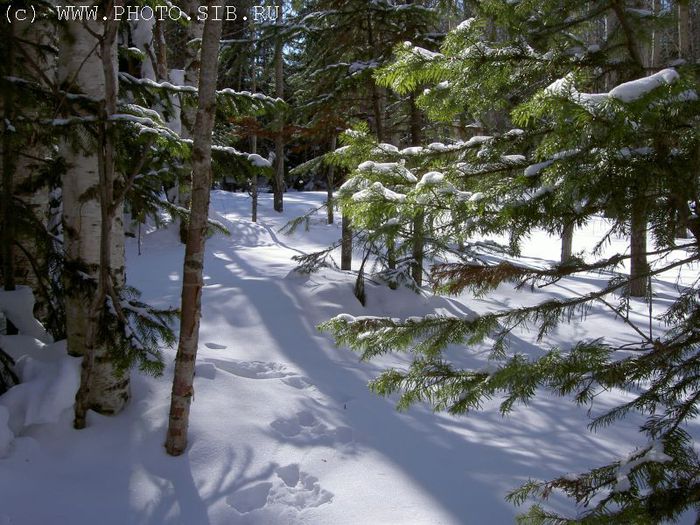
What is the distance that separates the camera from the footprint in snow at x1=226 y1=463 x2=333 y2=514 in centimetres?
353

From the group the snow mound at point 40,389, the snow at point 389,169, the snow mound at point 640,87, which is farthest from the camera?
the snow mound at point 40,389

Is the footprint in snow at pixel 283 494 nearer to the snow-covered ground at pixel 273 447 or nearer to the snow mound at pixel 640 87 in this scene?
the snow-covered ground at pixel 273 447

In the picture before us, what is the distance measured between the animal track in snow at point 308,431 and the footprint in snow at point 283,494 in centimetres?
45

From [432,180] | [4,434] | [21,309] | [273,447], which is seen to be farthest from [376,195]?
[21,309]

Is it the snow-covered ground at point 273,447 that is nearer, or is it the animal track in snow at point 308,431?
the snow-covered ground at point 273,447

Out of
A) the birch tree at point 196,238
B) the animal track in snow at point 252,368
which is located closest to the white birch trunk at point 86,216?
the birch tree at point 196,238

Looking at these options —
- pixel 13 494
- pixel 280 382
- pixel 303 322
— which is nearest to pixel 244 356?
pixel 280 382

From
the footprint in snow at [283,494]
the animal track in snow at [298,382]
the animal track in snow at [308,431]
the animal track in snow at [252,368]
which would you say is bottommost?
the footprint in snow at [283,494]

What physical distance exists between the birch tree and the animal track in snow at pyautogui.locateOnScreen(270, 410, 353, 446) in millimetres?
886

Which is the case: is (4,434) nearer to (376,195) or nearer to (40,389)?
(40,389)

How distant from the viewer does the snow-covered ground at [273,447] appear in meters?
3.42

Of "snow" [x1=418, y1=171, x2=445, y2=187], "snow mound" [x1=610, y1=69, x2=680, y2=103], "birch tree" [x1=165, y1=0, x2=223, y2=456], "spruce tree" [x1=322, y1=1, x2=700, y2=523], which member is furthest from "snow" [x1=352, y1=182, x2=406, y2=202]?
"birch tree" [x1=165, y1=0, x2=223, y2=456]

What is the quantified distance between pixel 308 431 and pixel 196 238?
2031 mm

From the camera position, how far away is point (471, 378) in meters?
2.75
